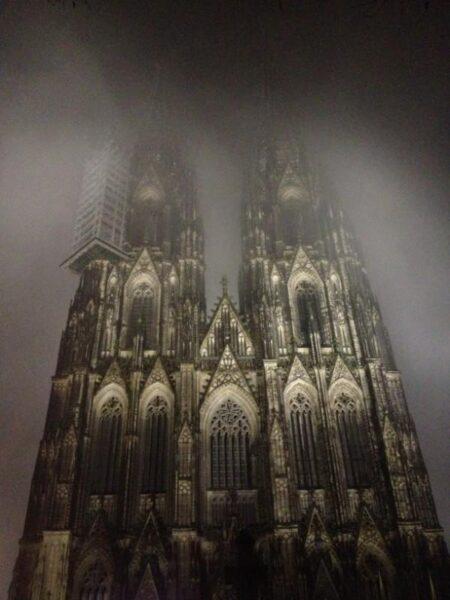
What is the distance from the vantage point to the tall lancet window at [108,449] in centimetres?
2438

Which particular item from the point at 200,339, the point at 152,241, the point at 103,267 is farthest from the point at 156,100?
the point at 200,339

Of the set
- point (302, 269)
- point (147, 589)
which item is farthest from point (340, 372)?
point (147, 589)

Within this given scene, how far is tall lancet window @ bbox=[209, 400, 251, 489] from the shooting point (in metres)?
24.5

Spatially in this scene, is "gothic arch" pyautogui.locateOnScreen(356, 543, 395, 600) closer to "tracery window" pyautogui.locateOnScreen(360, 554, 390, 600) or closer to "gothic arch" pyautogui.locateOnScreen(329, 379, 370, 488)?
"tracery window" pyautogui.locateOnScreen(360, 554, 390, 600)

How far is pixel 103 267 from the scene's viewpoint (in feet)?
100

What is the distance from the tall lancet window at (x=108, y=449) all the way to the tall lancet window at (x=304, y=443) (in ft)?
28.6

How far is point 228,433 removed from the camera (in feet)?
84.1

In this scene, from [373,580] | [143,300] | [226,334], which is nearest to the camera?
[373,580]

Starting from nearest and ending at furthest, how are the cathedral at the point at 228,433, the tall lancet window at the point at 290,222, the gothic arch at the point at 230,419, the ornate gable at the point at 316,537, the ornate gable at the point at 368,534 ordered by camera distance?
the cathedral at the point at 228,433 → the ornate gable at the point at 316,537 → the ornate gable at the point at 368,534 → the gothic arch at the point at 230,419 → the tall lancet window at the point at 290,222

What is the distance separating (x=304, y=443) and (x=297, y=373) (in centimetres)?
361

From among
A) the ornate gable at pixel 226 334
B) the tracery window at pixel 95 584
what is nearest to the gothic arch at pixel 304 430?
the ornate gable at pixel 226 334

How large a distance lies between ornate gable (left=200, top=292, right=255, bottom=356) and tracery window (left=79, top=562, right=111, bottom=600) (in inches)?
447

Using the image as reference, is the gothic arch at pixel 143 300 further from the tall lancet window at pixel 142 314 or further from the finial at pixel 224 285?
the finial at pixel 224 285

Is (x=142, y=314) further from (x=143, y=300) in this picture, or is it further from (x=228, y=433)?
(x=228, y=433)
